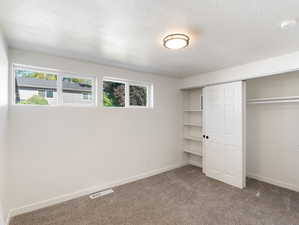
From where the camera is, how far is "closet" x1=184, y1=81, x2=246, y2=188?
3191 millimetres

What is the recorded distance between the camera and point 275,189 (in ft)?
10.1

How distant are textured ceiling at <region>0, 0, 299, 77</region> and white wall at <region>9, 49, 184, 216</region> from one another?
0.69m

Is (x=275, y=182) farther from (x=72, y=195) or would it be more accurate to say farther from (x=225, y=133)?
(x=72, y=195)

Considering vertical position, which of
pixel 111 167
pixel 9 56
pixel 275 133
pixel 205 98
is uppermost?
pixel 9 56

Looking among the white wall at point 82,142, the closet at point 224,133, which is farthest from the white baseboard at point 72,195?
the closet at point 224,133

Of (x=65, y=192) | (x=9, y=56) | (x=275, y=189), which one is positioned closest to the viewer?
(x=9, y=56)

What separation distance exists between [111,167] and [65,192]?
34.0 inches

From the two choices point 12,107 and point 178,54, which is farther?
point 178,54

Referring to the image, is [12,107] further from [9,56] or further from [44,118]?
[9,56]

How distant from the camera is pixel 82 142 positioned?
9.51 ft

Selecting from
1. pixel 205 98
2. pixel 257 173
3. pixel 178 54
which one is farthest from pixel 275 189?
pixel 178 54

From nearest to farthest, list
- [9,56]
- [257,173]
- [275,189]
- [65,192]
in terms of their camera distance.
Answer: [9,56] → [65,192] → [275,189] → [257,173]

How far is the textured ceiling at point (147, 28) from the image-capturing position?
55.7 inches

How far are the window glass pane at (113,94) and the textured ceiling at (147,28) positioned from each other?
25.4 inches
